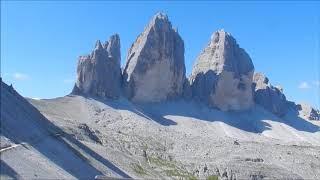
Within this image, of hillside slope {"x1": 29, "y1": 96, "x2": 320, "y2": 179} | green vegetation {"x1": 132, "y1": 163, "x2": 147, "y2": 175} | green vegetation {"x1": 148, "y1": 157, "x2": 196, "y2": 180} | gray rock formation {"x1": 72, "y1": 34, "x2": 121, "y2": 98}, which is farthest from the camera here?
gray rock formation {"x1": 72, "y1": 34, "x2": 121, "y2": 98}

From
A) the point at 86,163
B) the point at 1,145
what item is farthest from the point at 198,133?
the point at 1,145

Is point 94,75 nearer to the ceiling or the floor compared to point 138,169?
nearer to the ceiling

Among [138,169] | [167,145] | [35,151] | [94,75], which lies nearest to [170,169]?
[138,169]

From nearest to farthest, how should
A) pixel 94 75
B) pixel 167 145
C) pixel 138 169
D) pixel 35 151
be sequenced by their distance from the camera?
pixel 35 151 → pixel 138 169 → pixel 167 145 → pixel 94 75

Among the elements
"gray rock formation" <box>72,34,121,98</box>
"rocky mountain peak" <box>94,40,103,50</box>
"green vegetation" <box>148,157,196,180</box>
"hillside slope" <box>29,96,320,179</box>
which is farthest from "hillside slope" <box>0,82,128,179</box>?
"rocky mountain peak" <box>94,40,103,50</box>

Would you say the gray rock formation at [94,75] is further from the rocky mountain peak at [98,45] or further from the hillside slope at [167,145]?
the hillside slope at [167,145]

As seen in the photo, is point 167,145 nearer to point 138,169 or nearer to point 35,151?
point 138,169

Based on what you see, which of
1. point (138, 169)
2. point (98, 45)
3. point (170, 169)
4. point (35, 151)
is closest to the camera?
point (35, 151)

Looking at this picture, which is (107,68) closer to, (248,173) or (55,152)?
(248,173)

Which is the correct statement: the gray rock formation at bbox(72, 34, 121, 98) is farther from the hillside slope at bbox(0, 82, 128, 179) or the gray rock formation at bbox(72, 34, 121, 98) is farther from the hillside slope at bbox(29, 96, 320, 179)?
the hillside slope at bbox(0, 82, 128, 179)

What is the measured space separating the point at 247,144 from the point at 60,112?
159ft

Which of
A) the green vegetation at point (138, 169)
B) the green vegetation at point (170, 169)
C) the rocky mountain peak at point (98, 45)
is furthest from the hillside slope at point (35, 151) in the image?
the rocky mountain peak at point (98, 45)

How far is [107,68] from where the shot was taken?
198m

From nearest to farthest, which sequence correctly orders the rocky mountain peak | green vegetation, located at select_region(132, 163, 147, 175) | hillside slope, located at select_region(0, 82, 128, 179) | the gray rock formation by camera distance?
hillside slope, located at select_region(0, 82, 128, 179) → green vegetation, located at select_region(132, 163, 147, 175) → the gray rock formation → the rocky mountain peak
